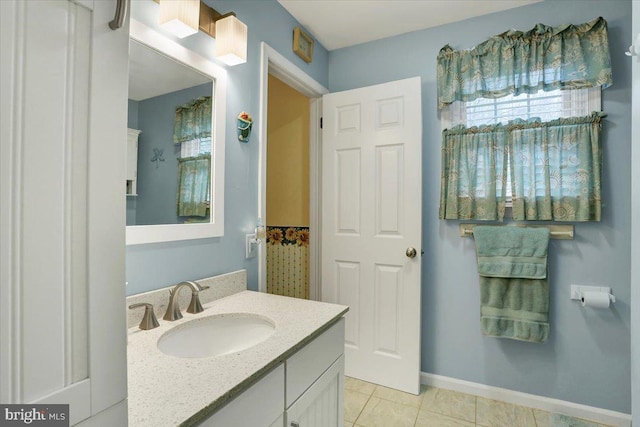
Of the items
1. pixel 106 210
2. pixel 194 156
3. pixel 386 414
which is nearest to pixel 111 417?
pixel 106 210

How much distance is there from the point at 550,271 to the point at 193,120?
2.13m

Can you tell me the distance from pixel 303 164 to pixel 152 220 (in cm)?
165

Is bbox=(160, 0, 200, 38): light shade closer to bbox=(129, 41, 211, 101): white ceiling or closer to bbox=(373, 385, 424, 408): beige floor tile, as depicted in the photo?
bbox=(129, 41, 211, 101): white ceiling

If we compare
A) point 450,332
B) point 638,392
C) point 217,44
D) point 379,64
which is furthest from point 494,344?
point 217,44

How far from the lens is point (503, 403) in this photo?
1982 mm

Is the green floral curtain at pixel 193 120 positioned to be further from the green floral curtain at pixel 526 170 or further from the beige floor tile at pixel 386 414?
the beige floor tile at pixel 386 414

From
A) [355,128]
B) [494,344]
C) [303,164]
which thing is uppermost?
[355,128]

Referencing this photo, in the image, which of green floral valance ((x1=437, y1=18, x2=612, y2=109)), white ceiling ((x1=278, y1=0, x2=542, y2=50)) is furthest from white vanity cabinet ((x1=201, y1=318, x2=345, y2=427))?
white ceiling ((x1=278, y1=0, x2=542, y2=50))

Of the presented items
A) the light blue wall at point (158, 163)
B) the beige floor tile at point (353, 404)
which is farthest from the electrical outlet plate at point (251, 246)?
the beige floor tile at point (353, 404)

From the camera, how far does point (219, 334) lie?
124 centimetres

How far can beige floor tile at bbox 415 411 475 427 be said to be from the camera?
1780 mm

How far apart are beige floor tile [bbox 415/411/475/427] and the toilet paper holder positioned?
0.94m

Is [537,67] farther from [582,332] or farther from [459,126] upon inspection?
[582,332]

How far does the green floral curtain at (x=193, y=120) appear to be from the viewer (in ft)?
4.33
